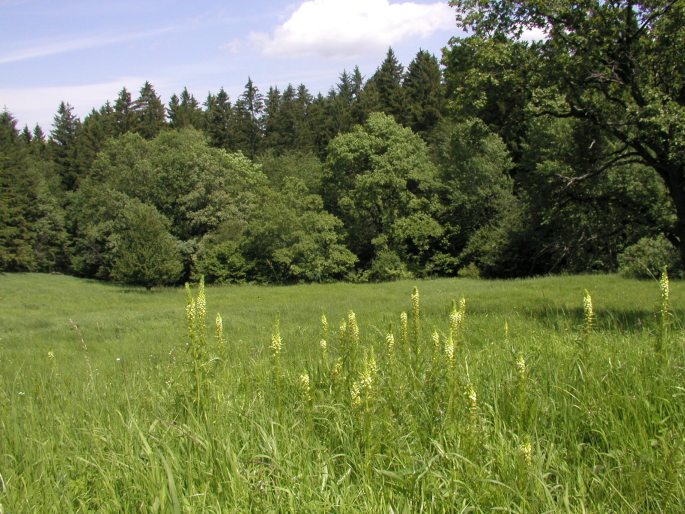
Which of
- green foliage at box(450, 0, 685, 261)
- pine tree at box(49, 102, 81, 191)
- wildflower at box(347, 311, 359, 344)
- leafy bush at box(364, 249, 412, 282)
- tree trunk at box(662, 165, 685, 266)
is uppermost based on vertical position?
pine tree at box(49, 102, 81, 191)

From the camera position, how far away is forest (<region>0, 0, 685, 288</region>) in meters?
12.0

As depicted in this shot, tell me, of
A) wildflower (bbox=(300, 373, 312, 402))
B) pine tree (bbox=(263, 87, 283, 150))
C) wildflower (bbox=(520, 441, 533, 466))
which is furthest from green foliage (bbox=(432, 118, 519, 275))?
wildflower (bbox=(520, 441, 533, 466))

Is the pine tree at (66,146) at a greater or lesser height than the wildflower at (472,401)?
greater

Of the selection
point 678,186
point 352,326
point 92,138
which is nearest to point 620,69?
point 678,186

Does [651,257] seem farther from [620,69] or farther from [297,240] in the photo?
[297,240]

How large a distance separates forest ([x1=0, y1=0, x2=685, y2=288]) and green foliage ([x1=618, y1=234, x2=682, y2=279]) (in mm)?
101

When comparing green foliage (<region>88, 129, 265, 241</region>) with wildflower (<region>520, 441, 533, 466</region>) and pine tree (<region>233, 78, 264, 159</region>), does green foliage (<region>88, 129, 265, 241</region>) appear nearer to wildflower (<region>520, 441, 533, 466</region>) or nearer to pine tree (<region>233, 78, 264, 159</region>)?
pine tree (<region>233, 78, 264, 159</region>)

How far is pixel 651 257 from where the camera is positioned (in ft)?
85.1

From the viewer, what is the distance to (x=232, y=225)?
165ft

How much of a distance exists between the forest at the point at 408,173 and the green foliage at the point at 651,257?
0.10m

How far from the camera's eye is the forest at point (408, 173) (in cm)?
1204

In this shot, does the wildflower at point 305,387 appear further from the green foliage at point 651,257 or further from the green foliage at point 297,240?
the green foliage at point 297,240

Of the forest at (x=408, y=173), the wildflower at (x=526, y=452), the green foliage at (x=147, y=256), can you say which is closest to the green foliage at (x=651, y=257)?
the forest at (x=408, y=173)

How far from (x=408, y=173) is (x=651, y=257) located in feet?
69.0
